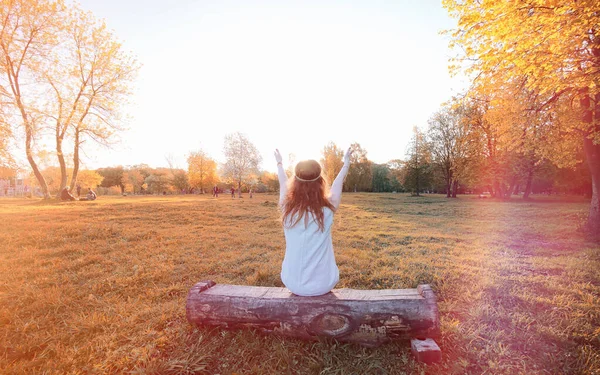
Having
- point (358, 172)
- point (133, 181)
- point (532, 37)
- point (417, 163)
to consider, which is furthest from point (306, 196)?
point (133, 181)

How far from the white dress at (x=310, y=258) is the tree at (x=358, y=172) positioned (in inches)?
2238

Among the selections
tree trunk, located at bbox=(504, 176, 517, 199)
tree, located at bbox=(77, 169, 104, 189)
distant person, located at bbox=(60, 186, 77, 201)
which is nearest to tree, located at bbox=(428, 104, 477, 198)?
tree trunk, located at bbox=(504, 176, 517, 199)

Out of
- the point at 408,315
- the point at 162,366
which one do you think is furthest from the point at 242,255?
the point at 408,315

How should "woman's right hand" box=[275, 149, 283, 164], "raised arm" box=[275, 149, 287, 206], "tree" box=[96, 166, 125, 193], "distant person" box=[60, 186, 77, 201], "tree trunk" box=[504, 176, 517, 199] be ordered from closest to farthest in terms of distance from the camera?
"raised arm" box=[275, 149, 287, 206] → "woman's right hand" box=[275, 149, 283, 164] → "distant person" box=[60, 186, 77, 201] → "tree trunk" box=[504, 176, 517, 199] → "tree" box=[96, 166, 125, 193]

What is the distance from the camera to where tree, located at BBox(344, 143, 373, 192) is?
198ft

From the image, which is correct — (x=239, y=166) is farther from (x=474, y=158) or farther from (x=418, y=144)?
(x=474, y=158)

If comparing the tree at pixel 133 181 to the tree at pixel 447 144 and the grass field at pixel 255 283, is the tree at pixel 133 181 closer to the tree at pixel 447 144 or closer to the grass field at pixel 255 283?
the grass field at pixel 255 283

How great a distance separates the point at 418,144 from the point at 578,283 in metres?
42.7

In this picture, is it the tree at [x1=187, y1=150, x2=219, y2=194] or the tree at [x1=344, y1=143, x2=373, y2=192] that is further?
the tree at [x1=344, y1=143, x2=373, y2=192]

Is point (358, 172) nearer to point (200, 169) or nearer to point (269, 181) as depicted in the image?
point (269, 181)

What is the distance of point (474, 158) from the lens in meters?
33.3

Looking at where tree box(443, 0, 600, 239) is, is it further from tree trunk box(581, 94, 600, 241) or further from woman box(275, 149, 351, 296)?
woman box(275, 149, 351, 296)

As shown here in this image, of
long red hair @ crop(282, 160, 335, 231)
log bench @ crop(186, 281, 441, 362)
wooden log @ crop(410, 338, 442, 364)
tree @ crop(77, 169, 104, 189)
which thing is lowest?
wooden log @ crop(410, 338, 442, 364)

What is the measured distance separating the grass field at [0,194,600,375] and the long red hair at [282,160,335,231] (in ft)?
5.60
